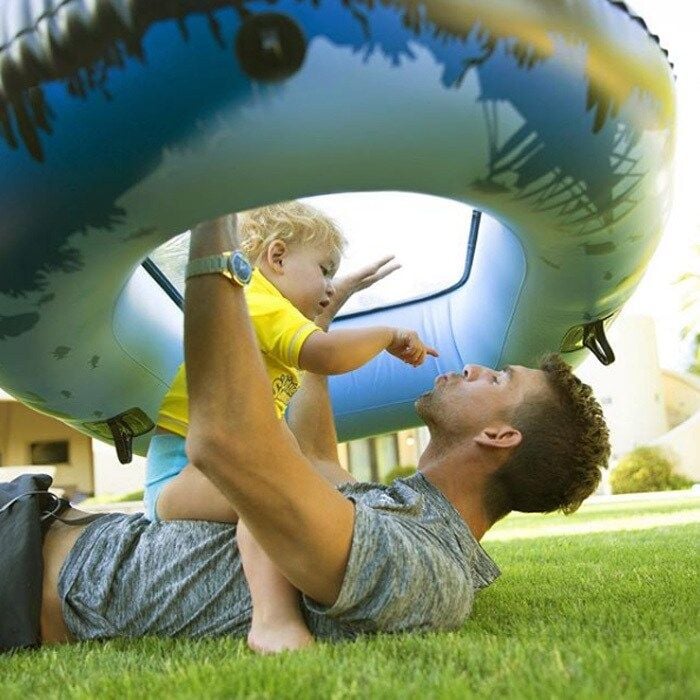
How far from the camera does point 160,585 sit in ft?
5.70

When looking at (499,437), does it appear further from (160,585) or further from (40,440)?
(40,440)

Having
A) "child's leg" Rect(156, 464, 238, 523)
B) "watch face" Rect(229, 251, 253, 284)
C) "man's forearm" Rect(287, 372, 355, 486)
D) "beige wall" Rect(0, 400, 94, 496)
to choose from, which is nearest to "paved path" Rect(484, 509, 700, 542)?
"man's forearm" Rect(287, 372, 355, 486)

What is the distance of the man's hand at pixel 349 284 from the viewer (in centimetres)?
233

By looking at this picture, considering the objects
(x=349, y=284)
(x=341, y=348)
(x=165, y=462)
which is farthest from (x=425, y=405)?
(x=165, y=462)

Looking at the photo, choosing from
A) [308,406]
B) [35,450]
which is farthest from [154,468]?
→ [35,450]

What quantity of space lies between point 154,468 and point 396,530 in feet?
3.04

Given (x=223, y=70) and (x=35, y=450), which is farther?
(x=35, y=450)

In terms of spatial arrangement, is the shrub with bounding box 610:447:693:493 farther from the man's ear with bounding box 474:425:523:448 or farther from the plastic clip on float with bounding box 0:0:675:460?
the plastic clip on float with bounding box 0:0:675:460

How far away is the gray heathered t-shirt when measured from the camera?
5.06 feet

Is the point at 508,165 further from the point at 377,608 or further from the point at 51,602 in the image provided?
the point at 51,602

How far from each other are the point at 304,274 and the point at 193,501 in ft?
2.15

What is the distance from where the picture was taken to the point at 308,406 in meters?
2.37

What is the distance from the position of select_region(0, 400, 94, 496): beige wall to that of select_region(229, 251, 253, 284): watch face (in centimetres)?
1480

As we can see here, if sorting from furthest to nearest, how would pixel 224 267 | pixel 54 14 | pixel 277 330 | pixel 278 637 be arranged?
pixel 277 330 → pixel 278 637 → pixel 224 267 → pixel 54 14
